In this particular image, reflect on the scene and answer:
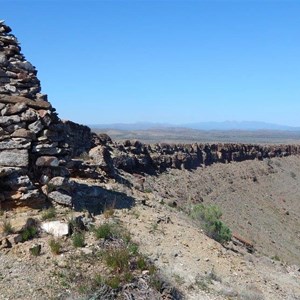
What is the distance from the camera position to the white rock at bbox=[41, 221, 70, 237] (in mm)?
10766

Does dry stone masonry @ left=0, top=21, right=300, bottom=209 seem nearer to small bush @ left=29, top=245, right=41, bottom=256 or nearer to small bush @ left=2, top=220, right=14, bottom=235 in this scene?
small bush @ left=2, top=220, right=14, bottom=235

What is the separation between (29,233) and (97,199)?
4079 mm

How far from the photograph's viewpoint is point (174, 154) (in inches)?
1665

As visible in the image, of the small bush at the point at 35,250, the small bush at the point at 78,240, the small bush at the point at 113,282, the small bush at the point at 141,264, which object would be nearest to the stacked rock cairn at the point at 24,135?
the small bush at the point at 78,240

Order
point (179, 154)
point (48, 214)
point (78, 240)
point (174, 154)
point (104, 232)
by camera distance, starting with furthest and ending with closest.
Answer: point (179, 154), point (174, 154), point (48, 214), point (104, 232), point (78, 240)

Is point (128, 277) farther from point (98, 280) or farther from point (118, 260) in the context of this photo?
point (98, 280)

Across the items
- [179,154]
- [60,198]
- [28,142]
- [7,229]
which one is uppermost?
[28,142]

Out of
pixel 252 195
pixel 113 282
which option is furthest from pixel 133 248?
pixel 252 195

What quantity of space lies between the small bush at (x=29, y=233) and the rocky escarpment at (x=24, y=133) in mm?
1136

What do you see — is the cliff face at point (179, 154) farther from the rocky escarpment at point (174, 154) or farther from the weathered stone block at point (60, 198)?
the weathered stone block at point (60, 198)

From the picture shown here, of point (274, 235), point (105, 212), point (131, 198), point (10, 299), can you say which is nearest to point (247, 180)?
point (274, 235)

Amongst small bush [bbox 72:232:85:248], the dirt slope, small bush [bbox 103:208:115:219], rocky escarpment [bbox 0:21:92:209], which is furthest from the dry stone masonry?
the dirt slope

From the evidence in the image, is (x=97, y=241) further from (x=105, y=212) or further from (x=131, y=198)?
(x=131, y=198)

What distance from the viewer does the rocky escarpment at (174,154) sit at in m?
31.0
